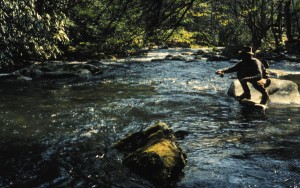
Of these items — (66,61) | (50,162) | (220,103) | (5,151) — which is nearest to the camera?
(50,162)

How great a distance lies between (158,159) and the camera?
5.42 meters

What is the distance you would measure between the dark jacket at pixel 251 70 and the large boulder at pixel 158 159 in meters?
5.14

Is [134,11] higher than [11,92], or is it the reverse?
[134,11]

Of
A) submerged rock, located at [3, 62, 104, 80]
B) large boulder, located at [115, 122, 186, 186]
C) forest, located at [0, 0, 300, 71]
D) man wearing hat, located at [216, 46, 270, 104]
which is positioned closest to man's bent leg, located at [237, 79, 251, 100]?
man wearing hat, located at [216, 46, 270, 104]

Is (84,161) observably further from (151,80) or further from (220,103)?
(151,80)

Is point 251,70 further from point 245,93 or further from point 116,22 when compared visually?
point 116,22

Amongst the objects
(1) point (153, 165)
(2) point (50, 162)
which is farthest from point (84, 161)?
(1) point (153, 165)

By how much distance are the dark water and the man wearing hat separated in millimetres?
638

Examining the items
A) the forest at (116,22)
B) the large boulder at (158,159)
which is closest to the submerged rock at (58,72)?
the forest at (116,22)

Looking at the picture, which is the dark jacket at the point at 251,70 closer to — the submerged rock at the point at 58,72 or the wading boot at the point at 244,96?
the wading boot at the point at 244,96

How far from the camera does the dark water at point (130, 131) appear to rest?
217 inches

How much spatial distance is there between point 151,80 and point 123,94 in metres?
4.05

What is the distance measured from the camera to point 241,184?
17.0 ft

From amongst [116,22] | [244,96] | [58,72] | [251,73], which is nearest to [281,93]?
[244,96]
